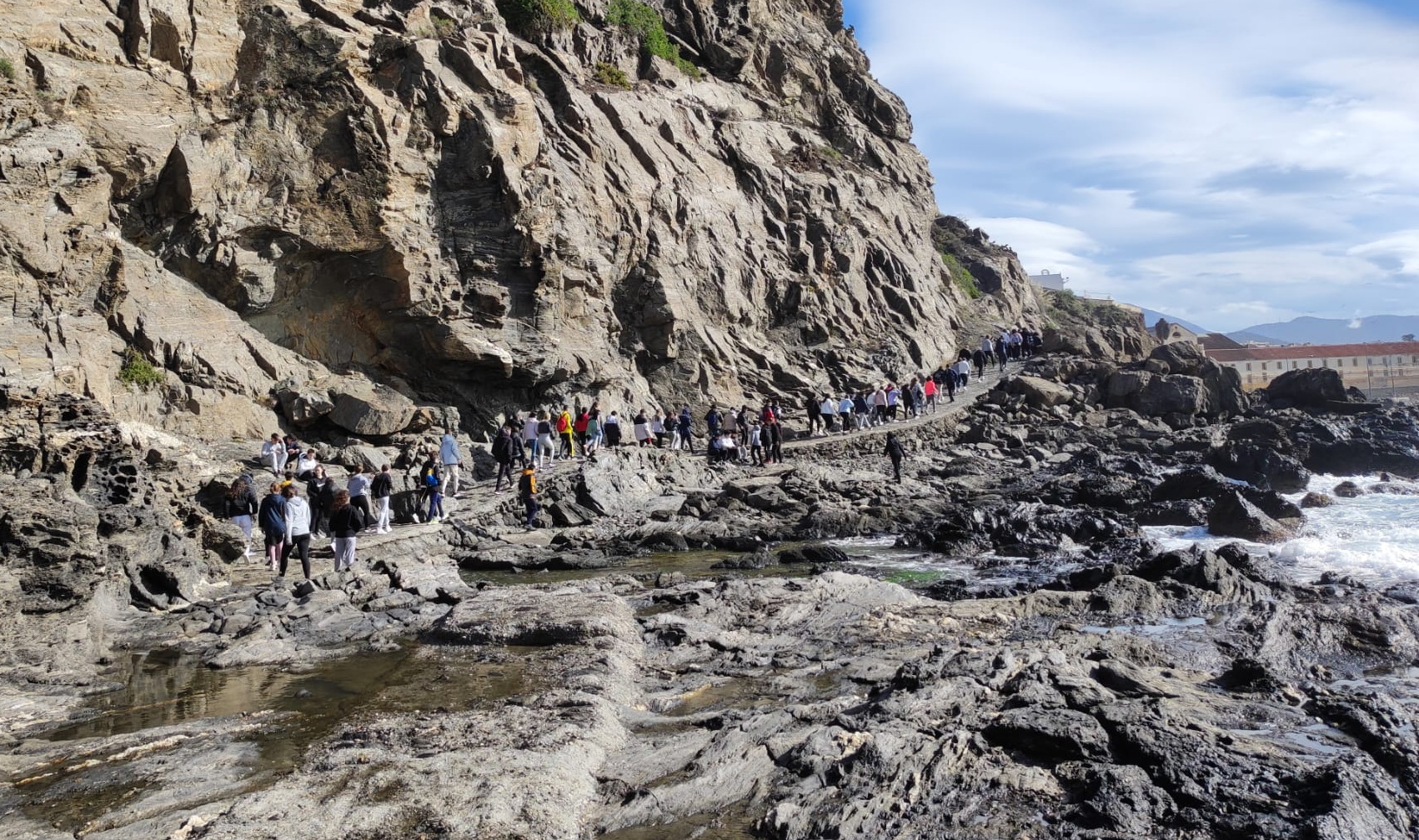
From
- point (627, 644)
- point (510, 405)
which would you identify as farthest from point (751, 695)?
point (510, 405)

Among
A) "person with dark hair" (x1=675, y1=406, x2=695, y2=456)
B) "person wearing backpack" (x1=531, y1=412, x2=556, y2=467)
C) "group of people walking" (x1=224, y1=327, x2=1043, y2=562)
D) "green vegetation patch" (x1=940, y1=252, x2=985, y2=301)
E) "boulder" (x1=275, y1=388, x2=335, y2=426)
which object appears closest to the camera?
"group of people walking" (x1=224, y1=327, x2=1043, y2=562)

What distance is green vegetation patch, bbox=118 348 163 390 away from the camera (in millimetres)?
21203

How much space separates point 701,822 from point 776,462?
907 inches

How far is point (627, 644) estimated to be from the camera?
10.2 meters

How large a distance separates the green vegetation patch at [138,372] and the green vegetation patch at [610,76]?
73.5ft

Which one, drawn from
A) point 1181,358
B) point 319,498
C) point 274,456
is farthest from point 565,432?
point 1181,358

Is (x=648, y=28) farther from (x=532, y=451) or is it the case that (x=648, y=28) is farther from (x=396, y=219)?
(x=532, y=451)

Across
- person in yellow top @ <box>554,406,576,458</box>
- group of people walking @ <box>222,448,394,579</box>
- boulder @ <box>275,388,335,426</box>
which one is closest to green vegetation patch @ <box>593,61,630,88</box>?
person in yellow top @ <box>554,406,576,458</box>

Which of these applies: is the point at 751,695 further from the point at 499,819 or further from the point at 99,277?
the point at 99,277

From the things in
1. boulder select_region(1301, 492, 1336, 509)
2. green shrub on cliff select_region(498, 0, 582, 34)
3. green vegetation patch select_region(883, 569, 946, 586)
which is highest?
green shrub on cliff select_region(498, 0, 582, 34)

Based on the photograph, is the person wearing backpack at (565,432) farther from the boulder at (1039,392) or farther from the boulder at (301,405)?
the boulder at (1039,392)

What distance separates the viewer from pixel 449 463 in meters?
21.5

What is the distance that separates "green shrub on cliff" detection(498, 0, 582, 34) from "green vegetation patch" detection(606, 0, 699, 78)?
4584 millimetres

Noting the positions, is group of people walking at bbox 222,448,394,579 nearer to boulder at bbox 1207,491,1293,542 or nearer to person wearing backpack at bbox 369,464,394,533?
person wearing backpack at bbox 369,464,394,533
